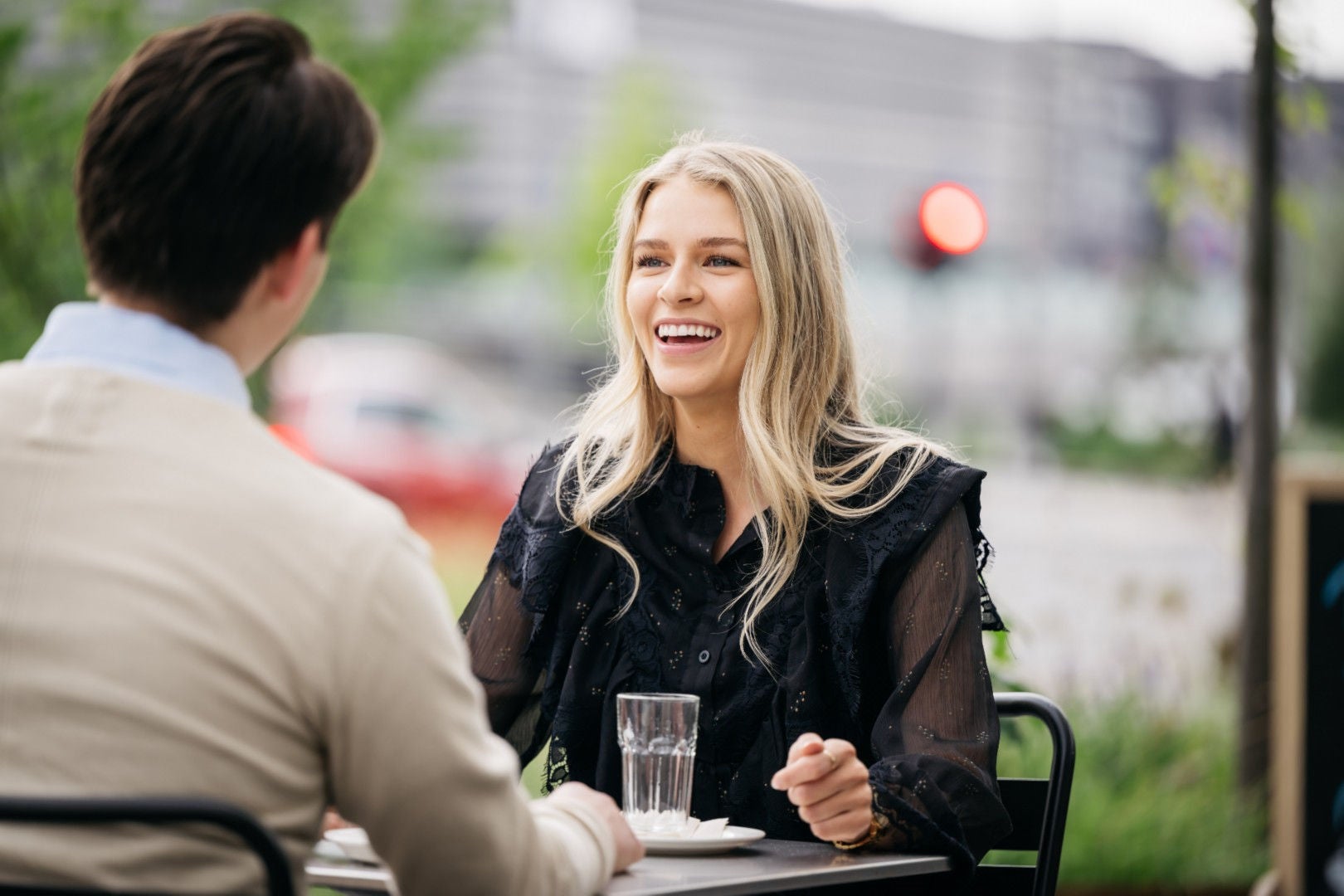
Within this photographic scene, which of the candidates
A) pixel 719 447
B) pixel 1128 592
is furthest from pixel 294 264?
pixel 1128 592

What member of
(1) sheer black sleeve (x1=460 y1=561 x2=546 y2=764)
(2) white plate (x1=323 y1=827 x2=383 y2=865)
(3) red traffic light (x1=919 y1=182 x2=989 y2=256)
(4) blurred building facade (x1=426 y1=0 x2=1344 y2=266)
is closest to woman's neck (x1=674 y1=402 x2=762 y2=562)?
(1) sheer black sleeve (x1=460 y1=561 x2=546 y2=764)

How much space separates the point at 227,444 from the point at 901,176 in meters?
44.3

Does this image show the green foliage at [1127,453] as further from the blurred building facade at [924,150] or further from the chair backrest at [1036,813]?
the chair backrest at [1036,813]

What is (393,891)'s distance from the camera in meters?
1.79

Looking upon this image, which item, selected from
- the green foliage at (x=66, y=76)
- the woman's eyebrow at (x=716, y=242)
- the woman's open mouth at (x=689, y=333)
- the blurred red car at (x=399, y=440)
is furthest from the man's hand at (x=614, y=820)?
the blurred red car at (x=399, y=440)

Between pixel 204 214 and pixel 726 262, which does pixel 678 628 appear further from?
pixel 204 214

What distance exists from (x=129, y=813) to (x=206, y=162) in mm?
583

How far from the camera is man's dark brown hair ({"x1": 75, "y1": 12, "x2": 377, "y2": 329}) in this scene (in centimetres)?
147

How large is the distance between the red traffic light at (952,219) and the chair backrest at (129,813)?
19.6 ft

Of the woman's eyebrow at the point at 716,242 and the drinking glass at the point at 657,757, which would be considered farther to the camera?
the woman's eyebrow at the point at 716,242

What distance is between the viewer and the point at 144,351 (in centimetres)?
150

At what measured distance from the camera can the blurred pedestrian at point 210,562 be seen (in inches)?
54.2

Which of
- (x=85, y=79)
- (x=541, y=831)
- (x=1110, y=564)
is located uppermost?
(x=85, y=79)

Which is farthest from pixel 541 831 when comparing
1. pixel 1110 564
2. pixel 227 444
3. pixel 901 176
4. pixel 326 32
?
pixel 901 176
